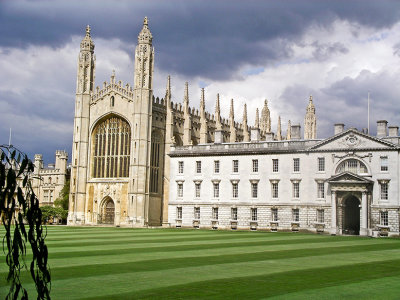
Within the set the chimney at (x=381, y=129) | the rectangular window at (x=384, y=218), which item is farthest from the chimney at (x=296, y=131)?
the rectangular window at (x=384, y=218)

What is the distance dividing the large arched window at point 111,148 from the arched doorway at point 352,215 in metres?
27.9

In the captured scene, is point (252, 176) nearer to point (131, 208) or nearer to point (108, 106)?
point (131, 208)

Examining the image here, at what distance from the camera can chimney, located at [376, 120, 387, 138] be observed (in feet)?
181

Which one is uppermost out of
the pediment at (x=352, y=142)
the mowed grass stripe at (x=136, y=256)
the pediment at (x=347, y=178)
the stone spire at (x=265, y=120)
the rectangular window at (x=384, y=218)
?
the stone spire at (x=265, y=120)

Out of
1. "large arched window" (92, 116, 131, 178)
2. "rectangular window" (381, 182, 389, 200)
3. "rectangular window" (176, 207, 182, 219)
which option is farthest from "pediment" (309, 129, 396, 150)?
"large arched window" (92, 116, 131, 178)

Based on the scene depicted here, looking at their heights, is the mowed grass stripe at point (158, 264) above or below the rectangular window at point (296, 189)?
below

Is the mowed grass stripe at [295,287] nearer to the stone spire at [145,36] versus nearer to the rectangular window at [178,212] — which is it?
the rectangular window at [178,212]

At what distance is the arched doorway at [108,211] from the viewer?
71312 millimetres

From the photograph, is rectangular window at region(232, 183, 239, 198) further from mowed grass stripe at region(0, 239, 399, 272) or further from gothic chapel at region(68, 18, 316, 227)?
mowed grass stripe at region(0, 239, 399, 272)

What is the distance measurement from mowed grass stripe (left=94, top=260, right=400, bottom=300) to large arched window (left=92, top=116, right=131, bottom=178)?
52.8 meters

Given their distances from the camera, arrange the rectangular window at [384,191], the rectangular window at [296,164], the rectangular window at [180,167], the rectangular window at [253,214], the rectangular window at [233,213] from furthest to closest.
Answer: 1. the rectangular window at [180,167]
2. the rectangular window at [233,213]
3. the rectangular window at [253,214]
4. the rectangular window at [296,164]
5. the rectangular window at [384,191]

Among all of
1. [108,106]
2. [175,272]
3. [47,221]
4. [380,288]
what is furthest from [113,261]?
[47,221]

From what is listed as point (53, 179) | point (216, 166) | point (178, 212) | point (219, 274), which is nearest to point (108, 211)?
point (178, 212)

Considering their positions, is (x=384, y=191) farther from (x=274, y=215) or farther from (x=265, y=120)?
(x=265, y=120)
